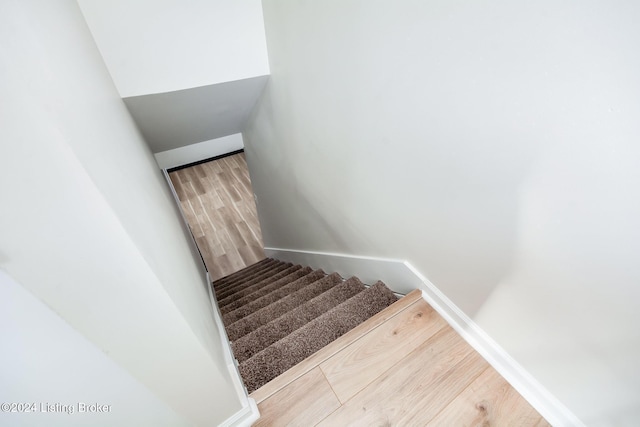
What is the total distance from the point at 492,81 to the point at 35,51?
0.93m

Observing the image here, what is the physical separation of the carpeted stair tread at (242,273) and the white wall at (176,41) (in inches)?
109

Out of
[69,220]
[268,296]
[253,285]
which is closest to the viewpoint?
[69,220]

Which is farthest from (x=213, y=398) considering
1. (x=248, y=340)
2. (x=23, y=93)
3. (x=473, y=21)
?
(x=473, y=21)

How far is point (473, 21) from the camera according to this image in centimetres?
64

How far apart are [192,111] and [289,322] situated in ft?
5.75

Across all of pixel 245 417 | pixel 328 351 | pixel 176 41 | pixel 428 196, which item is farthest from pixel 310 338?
pixel 176 41

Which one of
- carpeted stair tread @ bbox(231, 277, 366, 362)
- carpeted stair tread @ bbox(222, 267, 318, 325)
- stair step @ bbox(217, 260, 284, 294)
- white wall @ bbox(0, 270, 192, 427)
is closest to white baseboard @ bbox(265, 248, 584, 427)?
carpeted stair tread @ bbox(231, 277, 366, 362)

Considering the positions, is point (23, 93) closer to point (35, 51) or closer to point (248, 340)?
point (35, 51)

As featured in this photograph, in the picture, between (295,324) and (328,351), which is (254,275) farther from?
(328,351)

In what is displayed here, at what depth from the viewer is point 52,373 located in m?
0.57

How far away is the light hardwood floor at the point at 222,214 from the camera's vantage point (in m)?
4.49

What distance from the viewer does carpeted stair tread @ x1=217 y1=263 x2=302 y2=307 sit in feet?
9.24

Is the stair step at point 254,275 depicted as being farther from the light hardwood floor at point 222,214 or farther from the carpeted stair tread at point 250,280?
the light hardwood floor at point 222,214

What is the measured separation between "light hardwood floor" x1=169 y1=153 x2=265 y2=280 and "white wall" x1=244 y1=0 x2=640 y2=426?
3.61 meters
